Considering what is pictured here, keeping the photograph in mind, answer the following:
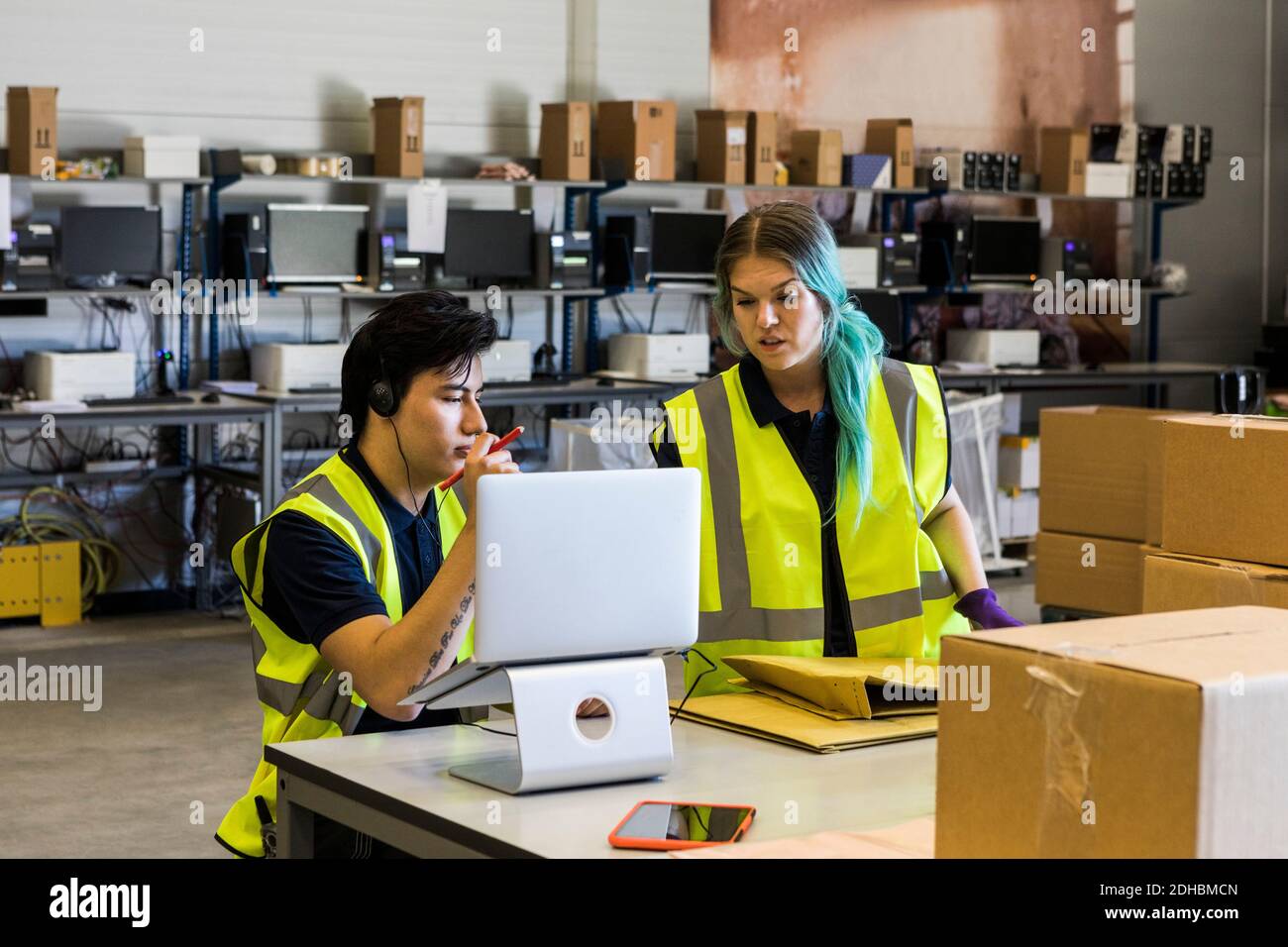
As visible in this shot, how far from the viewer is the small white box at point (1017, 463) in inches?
307

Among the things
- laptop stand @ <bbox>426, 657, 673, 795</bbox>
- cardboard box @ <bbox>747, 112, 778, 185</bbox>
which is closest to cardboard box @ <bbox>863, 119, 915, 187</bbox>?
cardboard box @ <bbox>747, 112, 778, 185</bbox>

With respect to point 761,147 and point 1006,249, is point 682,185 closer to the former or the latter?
point 761,147

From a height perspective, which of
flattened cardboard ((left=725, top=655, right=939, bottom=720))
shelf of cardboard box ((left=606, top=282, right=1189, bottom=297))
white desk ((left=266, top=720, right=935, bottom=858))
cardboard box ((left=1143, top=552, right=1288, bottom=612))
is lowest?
white desk ((left=266, top=720, right=935, bottom=858))

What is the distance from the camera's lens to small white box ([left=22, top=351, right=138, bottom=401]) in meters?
5.98

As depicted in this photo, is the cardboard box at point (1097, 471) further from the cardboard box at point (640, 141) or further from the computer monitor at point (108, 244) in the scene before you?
the computer monitor at point (108, 244)

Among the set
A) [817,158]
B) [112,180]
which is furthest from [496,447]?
[817,158]

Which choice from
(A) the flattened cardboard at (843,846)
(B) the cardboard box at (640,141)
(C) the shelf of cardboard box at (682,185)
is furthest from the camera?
(B) the cardboard box at (640,141)

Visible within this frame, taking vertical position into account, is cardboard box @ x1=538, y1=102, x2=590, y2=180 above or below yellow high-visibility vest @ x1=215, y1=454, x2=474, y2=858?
above

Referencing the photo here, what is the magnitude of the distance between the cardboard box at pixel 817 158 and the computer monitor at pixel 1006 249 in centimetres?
89

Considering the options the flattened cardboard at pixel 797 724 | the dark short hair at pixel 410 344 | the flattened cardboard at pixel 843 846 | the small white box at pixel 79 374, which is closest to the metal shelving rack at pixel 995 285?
the small white box at pixel 79 374

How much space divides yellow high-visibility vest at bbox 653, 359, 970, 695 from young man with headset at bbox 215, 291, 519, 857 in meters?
0.40

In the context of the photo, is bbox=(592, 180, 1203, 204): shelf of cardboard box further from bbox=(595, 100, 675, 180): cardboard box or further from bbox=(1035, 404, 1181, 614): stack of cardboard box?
bbox=(1035, 404, 1181, 614): stack of cardboard box

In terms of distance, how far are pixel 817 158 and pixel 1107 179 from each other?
173 cm
